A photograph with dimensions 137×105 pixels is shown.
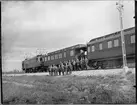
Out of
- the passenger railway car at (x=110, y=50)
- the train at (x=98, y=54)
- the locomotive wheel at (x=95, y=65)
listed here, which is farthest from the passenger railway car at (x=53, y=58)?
the locomotive wheel at (x=95, y=65)

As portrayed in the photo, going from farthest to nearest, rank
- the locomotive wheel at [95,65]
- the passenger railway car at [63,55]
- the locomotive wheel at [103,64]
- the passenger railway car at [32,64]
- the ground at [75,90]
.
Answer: the locomotive wheel at [95,65] < the locomotive wheel at [103,64] < the passenger railway car at [32,64] < the passenger railway car at [63,55] < the ground at [75,90]

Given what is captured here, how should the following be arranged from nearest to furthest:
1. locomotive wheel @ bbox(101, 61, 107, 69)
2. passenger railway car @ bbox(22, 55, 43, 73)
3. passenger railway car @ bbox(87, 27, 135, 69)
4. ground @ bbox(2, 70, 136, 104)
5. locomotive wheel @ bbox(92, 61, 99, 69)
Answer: ground @ bbox(2, 70, 136, 104) < passenger railway car @ bbox(87, 27, 135, 69) < passenger railway car @ bbox(22, 55, 43, 73) < locomotive wheel @ bbox(101, 61, 107, 69) < locomotive wheel @ bbox(92, 61, 99, 69)

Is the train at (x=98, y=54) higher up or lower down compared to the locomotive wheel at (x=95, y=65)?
higher up

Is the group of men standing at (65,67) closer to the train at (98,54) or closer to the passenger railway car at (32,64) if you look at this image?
the train at (98,54)

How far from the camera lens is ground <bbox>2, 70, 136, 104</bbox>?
5.11 metres

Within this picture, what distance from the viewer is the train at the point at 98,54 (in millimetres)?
5410

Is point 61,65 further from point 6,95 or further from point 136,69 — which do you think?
point 136,69

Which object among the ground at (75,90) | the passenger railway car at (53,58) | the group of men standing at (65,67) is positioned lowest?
the ground at (75,90)

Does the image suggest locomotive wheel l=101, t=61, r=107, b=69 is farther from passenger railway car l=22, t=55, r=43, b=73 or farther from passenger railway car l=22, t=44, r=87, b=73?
passenger railway car l=22, t=55, r=43, b=73

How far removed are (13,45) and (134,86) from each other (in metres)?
3.07

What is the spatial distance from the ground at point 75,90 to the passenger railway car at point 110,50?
0.40 meters

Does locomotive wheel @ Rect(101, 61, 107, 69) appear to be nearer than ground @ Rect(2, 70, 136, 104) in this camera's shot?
No

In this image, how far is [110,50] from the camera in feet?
20.1

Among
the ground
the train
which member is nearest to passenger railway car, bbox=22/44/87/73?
the train
